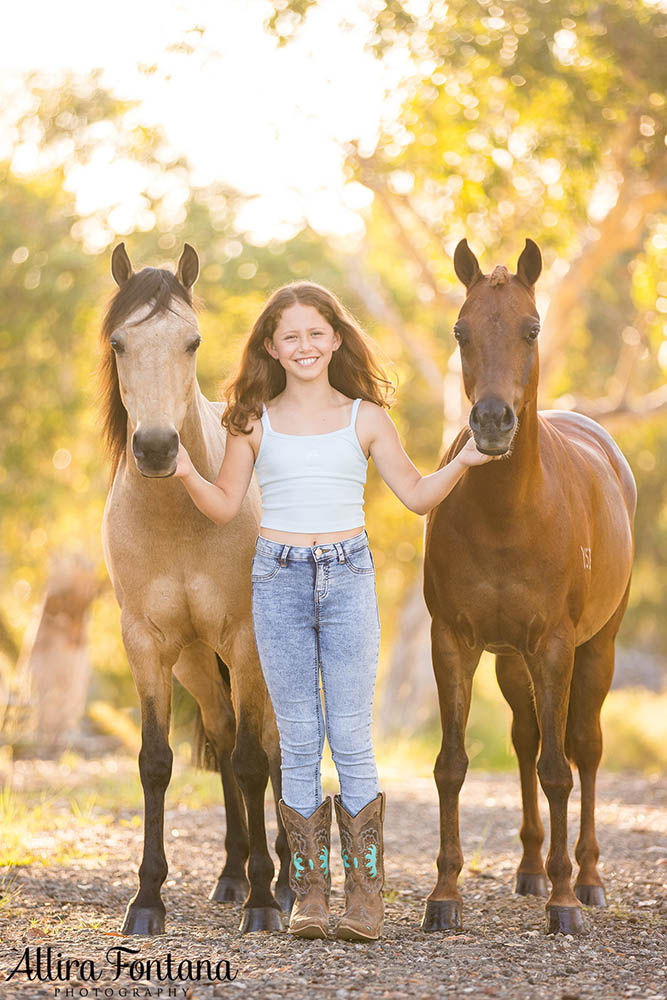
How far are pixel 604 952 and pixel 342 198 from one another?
994 cm

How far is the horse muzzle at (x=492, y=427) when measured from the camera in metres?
3.66

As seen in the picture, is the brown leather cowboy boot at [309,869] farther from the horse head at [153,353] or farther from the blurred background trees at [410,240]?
the blurred background trees at [410,240]

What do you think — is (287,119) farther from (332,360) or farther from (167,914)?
(167,914)

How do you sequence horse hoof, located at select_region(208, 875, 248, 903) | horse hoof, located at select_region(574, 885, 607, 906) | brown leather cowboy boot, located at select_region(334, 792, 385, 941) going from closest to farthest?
1. brown leather cowboy boot, located at select_region(334, 792, 385, 941)
2. horse hoof, located at select_region(574, 885, 607, 906)
3. horse hoof, located at select_region(208, 875, 248, 903)

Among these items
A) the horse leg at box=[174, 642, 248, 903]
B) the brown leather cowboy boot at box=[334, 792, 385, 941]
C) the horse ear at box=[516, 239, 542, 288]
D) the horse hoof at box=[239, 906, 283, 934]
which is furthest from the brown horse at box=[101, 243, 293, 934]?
the horse ear at box=[516, 239, 542, 288]

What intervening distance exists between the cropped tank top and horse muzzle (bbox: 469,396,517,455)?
53 cm

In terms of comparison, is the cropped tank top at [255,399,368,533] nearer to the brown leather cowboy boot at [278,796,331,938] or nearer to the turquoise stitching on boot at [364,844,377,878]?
the brown leather cowboy boot at [278,796,331,938]

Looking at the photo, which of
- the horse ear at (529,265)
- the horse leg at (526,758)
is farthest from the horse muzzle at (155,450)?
the horse leg at (526,758)

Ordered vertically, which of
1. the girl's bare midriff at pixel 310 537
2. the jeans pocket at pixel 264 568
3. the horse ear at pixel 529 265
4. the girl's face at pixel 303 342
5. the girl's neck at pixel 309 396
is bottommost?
the jeans pocket at pixel 264 568

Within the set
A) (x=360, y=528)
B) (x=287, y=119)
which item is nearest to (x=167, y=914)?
(x=360, y=528)

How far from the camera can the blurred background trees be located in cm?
961

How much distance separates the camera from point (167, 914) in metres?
4.45

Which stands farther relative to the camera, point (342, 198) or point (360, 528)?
point (342, 198)

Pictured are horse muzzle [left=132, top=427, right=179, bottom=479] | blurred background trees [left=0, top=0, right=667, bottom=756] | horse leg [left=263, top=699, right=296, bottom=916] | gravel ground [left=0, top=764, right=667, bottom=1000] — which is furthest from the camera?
blurred background trees [left=0, top=0, right=667, bottom=756]
